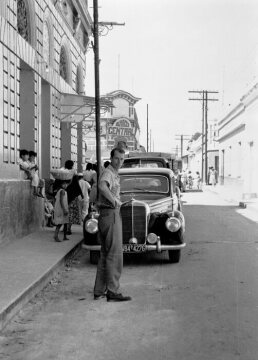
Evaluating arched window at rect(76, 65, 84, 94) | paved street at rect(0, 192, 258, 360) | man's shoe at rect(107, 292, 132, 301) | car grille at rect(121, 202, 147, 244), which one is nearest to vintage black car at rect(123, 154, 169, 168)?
arched window at rect(76, 65, 84, 94)

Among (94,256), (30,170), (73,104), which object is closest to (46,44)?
(73,104)

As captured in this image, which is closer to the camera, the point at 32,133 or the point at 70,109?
the point at 32,133

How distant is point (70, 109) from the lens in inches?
701

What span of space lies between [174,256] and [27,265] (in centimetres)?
244

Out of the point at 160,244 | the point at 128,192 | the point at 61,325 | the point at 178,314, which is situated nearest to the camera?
the point at 61,325

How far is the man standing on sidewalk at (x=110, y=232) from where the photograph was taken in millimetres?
6047

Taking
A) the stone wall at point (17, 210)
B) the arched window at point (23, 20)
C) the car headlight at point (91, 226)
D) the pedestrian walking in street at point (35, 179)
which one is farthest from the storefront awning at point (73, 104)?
the car headlight at point (91, 226)

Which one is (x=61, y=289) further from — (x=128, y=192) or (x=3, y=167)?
(x=3, y=167)

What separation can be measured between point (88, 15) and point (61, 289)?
17.5 meters

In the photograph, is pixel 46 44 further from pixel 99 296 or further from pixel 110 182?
pixel 99 296

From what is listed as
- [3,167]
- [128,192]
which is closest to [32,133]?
[3,167]

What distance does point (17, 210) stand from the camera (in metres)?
10.6

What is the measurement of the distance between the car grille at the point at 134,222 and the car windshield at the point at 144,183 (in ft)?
5.31

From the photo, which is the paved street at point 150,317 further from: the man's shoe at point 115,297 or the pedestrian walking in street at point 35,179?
the pedestrian walking in street at point 35,179
